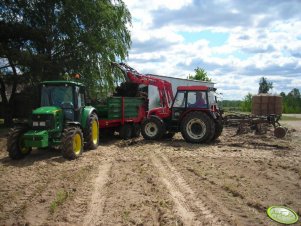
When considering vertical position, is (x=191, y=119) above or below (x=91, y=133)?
above

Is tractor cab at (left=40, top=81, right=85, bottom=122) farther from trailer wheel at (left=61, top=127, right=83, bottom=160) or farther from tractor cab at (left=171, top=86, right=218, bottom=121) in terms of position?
tractor cab at (left=171, top=86, right=218, bottom=121)

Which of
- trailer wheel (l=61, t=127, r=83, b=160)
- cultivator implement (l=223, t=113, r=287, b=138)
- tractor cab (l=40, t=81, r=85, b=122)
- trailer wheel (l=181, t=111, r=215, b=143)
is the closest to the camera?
trailer wheel (l=61, t=127, r=83, b=160)

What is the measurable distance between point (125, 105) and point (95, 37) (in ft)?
17.2

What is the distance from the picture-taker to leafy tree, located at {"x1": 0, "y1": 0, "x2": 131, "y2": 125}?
63.6 ft

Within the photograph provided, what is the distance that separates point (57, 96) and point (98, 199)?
5893 mm

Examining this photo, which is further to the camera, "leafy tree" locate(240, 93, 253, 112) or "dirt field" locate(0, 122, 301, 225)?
"leafy tree" locate(240, 93, 253, 112)

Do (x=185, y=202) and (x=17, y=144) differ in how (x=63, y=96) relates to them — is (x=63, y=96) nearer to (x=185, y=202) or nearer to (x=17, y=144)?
(x=17, y=144)

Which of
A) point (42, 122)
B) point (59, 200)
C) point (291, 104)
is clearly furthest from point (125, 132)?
point (291, 104)

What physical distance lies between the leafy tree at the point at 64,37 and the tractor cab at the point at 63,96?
265 inches

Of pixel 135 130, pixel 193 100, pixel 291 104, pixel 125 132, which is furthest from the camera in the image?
pixel 291 104

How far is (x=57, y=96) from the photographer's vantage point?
486 inches

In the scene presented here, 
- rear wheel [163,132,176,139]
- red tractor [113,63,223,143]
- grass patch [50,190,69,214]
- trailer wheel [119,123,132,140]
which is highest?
red tractor [113,63,223,143]

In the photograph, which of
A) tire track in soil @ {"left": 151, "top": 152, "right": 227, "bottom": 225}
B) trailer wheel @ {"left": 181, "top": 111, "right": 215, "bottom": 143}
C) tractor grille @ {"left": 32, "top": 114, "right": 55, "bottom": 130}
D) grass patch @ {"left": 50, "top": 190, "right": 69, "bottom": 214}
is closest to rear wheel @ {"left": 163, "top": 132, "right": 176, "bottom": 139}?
trailer wheel @ {"left": 181, "top": 111, "right": 215, "bottom": 143}

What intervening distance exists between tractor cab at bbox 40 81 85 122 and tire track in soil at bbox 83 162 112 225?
2.92m
